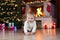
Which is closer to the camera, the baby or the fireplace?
the baby

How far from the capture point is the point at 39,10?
5.61 m

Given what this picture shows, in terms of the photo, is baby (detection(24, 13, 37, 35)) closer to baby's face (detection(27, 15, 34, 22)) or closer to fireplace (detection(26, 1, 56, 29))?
baby's face (detection(27, 15, 34, 22))

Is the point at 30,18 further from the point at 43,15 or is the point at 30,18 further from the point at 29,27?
the point at 43,15

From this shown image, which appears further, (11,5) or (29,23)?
(11,5)

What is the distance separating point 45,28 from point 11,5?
1195 mm

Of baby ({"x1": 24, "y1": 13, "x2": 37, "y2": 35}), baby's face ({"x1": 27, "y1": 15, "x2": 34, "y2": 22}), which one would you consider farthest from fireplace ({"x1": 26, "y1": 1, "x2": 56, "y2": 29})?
baby's face ({"x1": 27, "y1": 15, "x2": 34, "y2": 22})

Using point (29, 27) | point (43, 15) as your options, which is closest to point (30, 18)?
point (29, 27)

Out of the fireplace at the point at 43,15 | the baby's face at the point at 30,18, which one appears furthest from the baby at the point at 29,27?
the fireplace at the point at 43,15

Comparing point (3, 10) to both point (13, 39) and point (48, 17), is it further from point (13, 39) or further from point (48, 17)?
point (13, 39)

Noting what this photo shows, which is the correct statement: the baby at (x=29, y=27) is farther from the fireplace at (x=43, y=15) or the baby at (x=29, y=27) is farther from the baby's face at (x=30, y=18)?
the fireplace at (x=43, y=15)

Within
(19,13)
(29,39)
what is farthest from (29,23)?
(19,13)

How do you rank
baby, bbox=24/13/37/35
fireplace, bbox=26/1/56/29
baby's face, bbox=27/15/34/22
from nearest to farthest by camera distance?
baby's face, bbox=27/15/34/22 → baby, bbox=24/13/37/35 → fireplace, bbox=26/1/56/29

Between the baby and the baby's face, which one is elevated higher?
the baby's face

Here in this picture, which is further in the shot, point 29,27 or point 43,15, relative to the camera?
point 43,15
